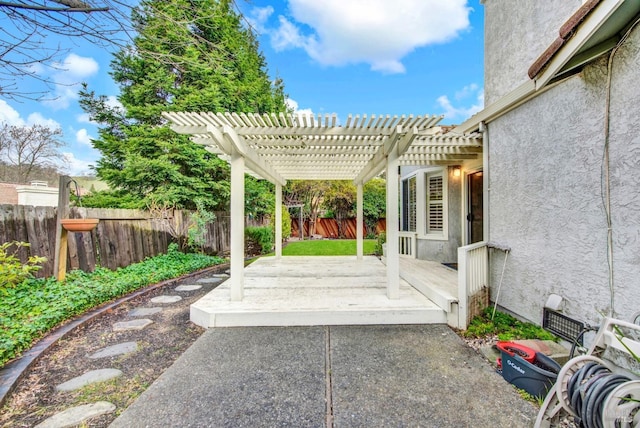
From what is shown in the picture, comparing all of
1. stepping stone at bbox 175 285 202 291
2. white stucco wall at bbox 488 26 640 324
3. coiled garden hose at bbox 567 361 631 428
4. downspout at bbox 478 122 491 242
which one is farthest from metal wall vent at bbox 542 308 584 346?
stepping stone at bbox 175 285 202 291

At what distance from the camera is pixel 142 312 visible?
15.8 feet

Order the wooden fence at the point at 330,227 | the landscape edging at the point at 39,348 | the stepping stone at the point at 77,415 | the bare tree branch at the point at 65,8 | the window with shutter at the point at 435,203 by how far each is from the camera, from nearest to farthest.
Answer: the stepping stone at the point at 77,415
the landscape edging at the point at 39,348
the bare tree branch at the point at 65,8
the window with shutter at the point at 435,203
the wooden fence at the point at 330,227

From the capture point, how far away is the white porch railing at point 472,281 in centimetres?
406

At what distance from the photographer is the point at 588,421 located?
1674 mm

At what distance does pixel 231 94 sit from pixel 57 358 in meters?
10.3

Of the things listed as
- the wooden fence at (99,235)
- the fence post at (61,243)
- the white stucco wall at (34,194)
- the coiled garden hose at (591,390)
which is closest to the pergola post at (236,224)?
the fence post at (61,243)

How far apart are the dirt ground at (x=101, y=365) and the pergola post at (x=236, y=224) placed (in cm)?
79

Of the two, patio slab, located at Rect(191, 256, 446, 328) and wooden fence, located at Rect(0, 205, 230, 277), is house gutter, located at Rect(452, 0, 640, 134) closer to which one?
patio slab, located at Rect(191, 256, 446, 328)

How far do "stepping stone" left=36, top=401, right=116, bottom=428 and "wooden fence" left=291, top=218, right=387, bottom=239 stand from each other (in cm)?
1687

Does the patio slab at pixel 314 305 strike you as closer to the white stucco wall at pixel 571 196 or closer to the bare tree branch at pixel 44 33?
the white stucco wall at pixel 571 196

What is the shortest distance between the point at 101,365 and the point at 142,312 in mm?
1756

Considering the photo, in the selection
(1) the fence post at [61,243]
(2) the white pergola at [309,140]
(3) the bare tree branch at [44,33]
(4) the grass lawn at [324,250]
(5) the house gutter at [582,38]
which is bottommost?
(4) the grass lawn at [324,250]

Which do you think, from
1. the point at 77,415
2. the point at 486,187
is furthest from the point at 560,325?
the point at 77,415

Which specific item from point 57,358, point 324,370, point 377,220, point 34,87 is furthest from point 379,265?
point 377,220
